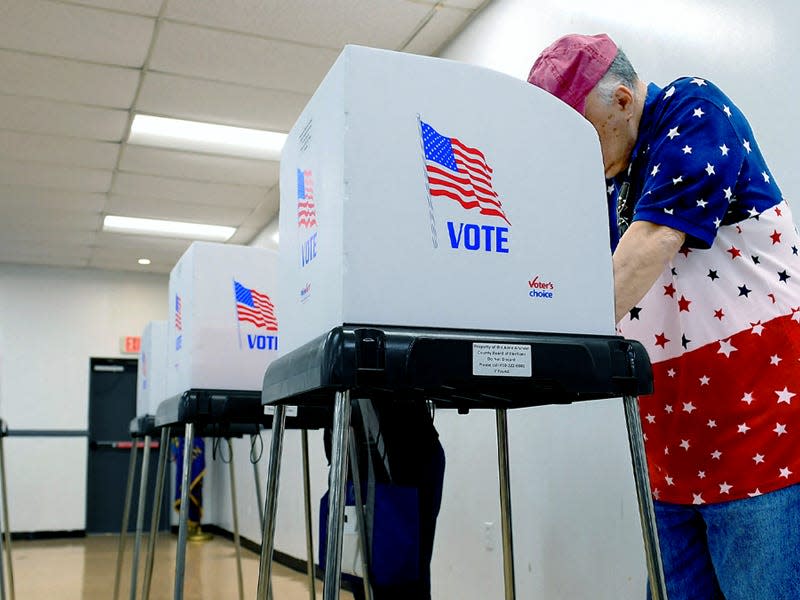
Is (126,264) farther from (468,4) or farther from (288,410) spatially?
(288,410)

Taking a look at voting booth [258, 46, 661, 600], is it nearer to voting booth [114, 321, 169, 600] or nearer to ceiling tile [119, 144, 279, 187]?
voting booth [114, 321, 169, 600]

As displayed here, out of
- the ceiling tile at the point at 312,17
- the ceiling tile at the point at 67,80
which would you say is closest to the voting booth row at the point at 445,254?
the ceiling tile at the point at 312,17

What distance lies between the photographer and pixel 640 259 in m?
1.03

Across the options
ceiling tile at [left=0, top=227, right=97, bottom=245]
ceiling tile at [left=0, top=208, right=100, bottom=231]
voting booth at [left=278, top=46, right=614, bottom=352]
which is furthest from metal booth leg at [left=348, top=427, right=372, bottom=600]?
ceiling tile at [left=0, top=227, right=97, bottom=245]

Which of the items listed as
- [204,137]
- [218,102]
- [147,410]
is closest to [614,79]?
[218,102]

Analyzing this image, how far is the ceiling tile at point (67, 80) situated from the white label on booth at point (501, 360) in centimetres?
329

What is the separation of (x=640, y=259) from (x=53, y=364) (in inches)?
297

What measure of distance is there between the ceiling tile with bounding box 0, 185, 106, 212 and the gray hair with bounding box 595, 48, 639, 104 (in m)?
4.90

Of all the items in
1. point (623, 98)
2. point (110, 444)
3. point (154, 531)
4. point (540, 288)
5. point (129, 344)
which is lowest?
point (154, 531)

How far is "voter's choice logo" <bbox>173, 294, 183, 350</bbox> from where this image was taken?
2.24 m

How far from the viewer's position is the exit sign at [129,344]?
26.2 ft

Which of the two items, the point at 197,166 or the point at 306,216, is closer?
the point at 306,216

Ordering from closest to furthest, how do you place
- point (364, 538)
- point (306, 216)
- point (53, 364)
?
point (306, 216), point (364, 538), point (53, 364)

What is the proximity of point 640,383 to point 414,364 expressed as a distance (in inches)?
10.6
